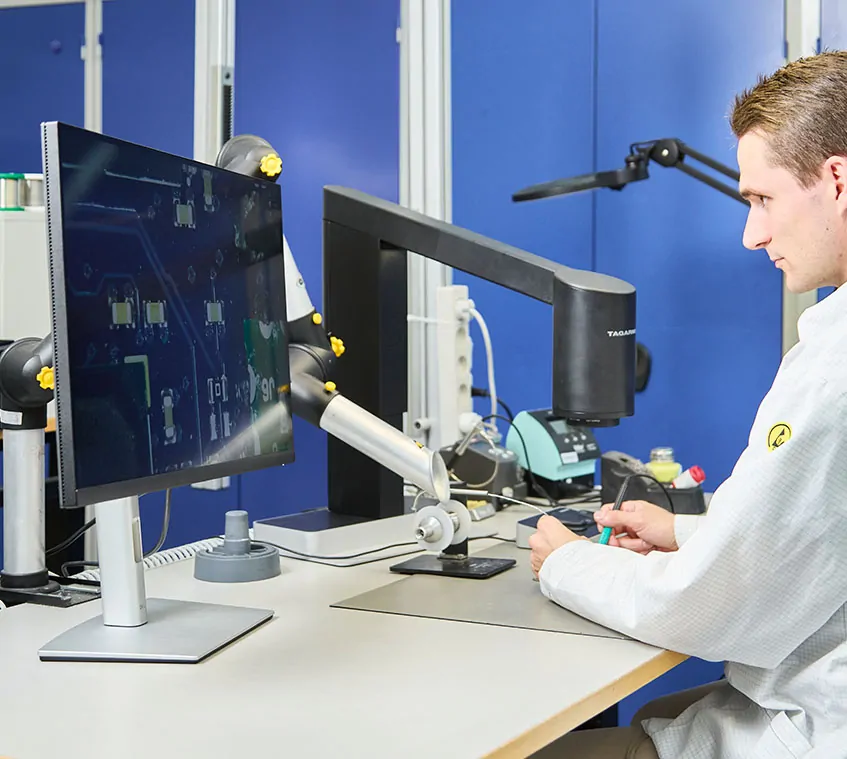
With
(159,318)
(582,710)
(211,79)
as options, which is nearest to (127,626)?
(159,318)

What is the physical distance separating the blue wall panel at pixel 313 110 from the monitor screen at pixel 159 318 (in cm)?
201

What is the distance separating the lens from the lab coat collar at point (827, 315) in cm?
105

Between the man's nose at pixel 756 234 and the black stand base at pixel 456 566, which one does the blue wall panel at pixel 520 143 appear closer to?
the black stand base at pixel 456 566

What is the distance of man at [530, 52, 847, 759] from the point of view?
0.99 m

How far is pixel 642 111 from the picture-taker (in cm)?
291

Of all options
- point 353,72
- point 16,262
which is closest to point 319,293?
point 353,72

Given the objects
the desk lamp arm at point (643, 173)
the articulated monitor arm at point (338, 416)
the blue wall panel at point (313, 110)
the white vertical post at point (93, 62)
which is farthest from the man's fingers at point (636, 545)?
the white vertical post at point (93, 62)

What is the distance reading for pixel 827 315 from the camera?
106cm

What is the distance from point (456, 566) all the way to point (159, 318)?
1.86ft

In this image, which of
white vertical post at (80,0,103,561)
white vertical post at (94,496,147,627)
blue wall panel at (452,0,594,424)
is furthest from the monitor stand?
white vertical post at (80,0,103,561)

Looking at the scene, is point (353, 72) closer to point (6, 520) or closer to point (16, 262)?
point (16, 262)

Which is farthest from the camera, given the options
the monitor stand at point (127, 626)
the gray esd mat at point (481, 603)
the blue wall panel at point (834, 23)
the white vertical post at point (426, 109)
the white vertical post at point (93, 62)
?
the white vertical post at point (93, 62)

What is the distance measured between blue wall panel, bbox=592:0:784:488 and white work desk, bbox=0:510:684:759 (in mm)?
1844

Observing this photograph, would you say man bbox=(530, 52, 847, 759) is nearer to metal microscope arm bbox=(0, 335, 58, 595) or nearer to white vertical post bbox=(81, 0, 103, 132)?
metal microscope arm bbox=(0, 335, 58, 595)
